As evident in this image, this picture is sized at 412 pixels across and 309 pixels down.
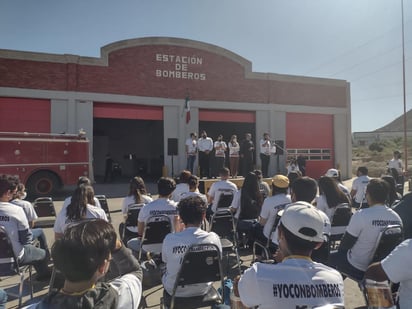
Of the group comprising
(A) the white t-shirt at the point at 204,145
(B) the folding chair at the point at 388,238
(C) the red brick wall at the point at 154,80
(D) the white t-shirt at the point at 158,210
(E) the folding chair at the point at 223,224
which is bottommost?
(E) the folding chair at the point at 223,224

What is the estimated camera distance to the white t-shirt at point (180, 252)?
9.16 ft

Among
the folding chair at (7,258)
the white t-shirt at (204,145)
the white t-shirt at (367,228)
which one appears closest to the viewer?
the white t-shirt at (367,228)

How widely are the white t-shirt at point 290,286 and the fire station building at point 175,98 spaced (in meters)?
14.6

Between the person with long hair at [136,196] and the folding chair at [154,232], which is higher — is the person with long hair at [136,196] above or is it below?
above

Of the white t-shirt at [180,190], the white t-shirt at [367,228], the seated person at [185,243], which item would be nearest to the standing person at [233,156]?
the white t-shirt at [180,190]

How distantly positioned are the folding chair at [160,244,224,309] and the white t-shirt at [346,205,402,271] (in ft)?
4.81

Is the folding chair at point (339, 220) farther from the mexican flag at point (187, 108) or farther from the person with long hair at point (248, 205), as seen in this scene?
the mexican flag at point (187, 108)

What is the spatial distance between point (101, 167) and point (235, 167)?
13500 millimetres

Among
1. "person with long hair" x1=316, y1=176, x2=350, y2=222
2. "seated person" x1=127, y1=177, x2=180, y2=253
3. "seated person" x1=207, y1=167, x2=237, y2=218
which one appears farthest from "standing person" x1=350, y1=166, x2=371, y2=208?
"seated person" x1=127, y1=177, x2=180, y2=253

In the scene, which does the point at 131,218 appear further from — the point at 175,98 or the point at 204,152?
the point at 175,98

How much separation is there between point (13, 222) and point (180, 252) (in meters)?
2.05

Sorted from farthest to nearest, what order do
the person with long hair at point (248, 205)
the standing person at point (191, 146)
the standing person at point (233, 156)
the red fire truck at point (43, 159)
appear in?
the standing person at point (191, 146) → the standing person at point (233, 156) → the red fire truck at point (43, 159) → the person with long hair at point (248, 205)

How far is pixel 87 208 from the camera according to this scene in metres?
3.83

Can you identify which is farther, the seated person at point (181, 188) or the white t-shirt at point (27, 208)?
the seated person at point (181, 188)
